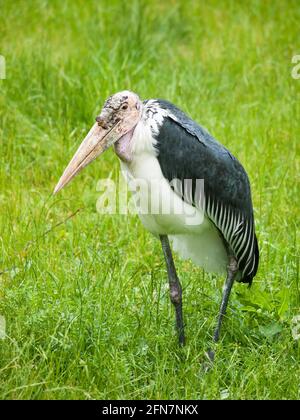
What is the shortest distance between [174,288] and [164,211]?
0.52 m

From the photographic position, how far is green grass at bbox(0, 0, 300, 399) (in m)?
4.64

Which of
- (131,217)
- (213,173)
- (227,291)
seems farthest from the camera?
(131,217)

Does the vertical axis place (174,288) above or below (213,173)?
below

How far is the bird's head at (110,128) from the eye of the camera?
4.62 meters

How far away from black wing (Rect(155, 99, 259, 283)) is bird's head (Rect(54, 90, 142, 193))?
15 centimetres

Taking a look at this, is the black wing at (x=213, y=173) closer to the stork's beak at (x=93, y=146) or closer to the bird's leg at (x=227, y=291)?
the bird's leg at (x=227, y=291)

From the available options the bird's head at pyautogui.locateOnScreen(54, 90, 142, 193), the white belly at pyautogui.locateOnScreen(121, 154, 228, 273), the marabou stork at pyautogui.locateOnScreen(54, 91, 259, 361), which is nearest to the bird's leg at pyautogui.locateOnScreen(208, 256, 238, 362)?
the marabou stork at pyautogui.locateOnScreen(54, 91, 259, 361)

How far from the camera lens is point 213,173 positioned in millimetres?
4742

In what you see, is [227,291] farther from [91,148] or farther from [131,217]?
[131,217]

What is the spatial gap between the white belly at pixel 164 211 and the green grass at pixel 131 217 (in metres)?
0.39

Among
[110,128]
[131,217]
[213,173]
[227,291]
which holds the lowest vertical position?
[227,291]

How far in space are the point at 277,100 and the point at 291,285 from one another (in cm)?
288

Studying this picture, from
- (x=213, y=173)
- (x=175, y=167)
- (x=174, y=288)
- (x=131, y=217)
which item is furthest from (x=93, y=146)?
(x=131, y=217)
